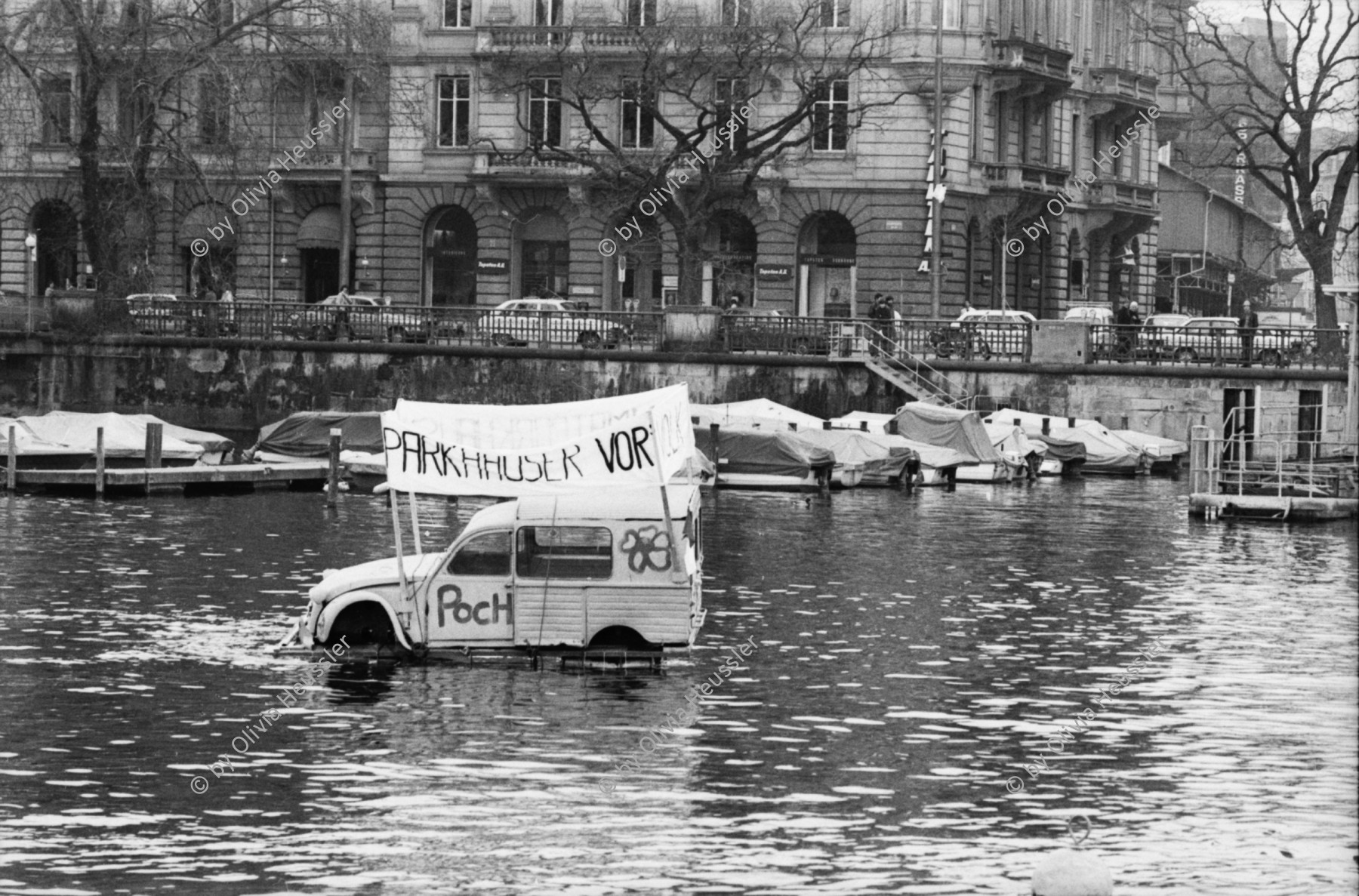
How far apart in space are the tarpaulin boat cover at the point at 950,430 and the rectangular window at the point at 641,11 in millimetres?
21066

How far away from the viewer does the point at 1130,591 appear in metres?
35.7

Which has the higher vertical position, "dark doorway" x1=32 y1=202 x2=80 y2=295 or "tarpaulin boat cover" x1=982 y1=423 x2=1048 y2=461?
"dark doorway" x1=32 y1=202 x2=80 y2=295

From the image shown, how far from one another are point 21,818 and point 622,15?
194 ft

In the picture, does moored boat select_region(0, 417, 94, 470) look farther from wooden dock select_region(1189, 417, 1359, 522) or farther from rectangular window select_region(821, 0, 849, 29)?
rectangular window select_region(821, 0, 849, 29)

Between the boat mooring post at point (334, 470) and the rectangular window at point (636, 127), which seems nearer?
the boat mooring post at point (334, 470)

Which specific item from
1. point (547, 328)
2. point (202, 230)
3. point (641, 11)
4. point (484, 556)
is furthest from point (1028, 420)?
point (484, 556)

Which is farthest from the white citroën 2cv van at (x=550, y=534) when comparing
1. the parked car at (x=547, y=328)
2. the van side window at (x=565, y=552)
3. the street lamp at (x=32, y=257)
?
the street lamp at (x=32, y=257)

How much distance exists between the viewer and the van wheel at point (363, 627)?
87.5 ft

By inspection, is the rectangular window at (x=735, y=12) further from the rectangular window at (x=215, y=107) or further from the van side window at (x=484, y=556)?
the van side window at (x=484, y=556)

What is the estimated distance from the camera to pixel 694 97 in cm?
7512

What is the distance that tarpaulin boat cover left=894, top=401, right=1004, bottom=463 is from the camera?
58.7m

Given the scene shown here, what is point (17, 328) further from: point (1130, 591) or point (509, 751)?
point (509, 751)

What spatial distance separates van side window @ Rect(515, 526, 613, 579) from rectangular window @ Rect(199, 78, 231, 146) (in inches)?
1564

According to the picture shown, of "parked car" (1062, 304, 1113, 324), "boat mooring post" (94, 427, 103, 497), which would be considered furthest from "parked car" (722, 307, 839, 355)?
"boat mooring post" (94, 427, 103, 497)
